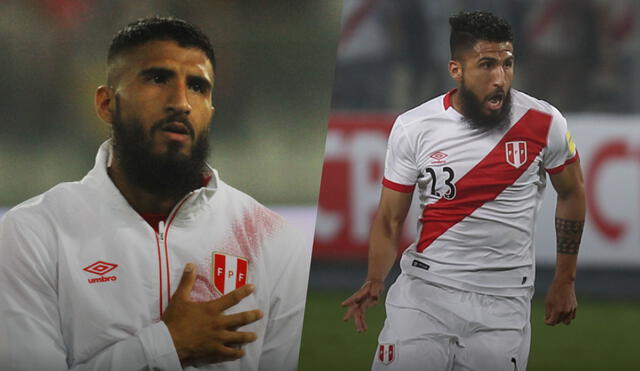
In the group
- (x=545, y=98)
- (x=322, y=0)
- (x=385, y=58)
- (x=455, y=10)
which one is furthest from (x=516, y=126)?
(x=322, y=0)

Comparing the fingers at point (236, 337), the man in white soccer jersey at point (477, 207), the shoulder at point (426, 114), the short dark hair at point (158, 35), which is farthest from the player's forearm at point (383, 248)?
the short dark hair at point (158, 35)

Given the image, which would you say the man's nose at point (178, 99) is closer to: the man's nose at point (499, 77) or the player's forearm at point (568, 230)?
the man's nose at point (499, 77)

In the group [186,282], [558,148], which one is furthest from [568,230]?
[186,282]

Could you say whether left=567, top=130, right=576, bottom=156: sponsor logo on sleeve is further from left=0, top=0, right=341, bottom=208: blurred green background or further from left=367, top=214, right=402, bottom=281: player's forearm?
left=0, top=0, right=341, bottom=208: blurred green background

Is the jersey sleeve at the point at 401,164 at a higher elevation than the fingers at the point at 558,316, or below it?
A: higher

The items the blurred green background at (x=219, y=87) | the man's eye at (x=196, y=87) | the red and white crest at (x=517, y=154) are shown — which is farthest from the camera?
the blurred green background at (x=219, y=87)

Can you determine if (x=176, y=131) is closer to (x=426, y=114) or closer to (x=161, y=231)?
(x=161, y=231)

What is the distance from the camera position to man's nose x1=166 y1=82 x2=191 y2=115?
7.23 ft

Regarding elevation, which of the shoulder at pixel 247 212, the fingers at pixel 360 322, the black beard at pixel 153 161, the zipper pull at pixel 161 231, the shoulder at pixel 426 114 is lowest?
the fingers at pixel 360 322

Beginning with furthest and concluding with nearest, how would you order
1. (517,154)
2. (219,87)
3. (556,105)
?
1. (219,87)
2. (556,105)
3. (517,154)

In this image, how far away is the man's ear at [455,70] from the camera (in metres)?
2.15

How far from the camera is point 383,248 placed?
218 cm

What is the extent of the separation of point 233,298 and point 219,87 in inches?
21.7

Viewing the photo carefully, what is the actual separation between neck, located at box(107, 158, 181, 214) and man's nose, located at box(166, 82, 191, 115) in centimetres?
21
